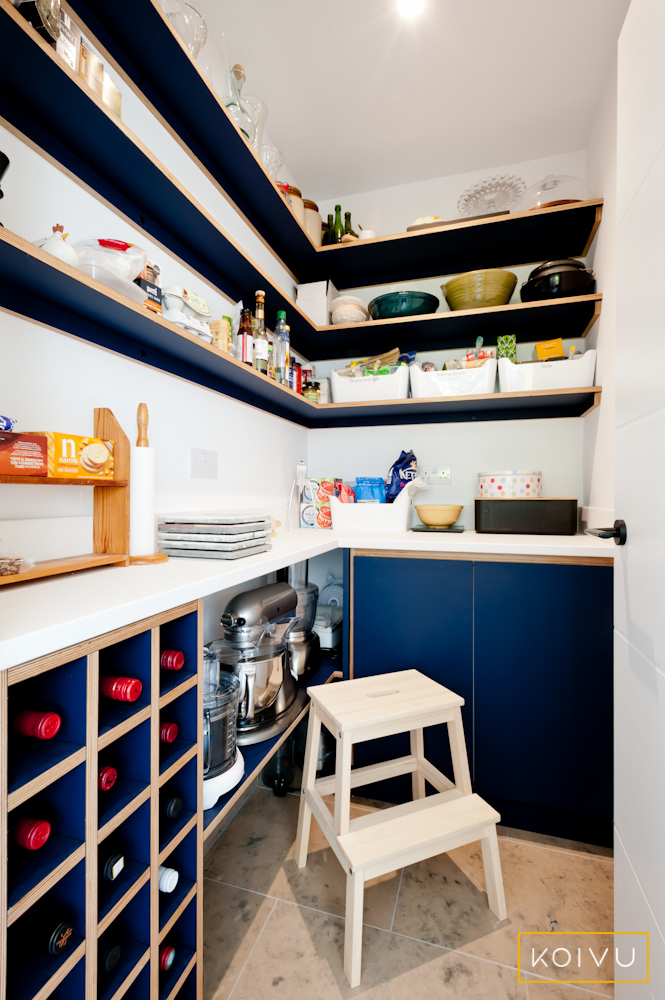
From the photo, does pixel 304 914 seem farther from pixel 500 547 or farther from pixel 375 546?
pixel 500 547

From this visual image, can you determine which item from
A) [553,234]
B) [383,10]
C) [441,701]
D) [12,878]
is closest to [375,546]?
[441,701]

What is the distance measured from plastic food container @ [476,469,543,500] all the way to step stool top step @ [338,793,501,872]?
44.2 inches

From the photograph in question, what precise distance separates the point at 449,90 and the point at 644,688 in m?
2.19

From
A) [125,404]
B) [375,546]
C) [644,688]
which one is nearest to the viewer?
[644,688]

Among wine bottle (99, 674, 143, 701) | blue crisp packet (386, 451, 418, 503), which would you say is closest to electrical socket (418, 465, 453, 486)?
blue crisp packet (386, 451, 418, 503)

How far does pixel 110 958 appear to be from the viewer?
0.66m

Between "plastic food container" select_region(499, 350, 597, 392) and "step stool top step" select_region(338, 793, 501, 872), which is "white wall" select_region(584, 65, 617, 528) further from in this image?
"step stool top step" select_region(338, 793, 501, 872)

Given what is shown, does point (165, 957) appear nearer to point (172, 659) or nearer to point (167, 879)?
point (167, 879)

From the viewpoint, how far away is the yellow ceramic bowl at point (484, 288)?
1.91m

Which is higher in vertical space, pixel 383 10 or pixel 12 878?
pixel 383 10

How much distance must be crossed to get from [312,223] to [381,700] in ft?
6.55

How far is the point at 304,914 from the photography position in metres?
1.18

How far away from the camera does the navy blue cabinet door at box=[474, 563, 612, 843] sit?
1423mm

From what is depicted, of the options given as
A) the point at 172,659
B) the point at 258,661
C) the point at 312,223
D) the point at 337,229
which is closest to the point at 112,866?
the point at 172,659
